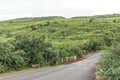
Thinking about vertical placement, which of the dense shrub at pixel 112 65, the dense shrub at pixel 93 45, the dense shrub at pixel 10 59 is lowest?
the dense shrub at pixel 93 45

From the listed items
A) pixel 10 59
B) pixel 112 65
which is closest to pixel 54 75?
pixel 112 65

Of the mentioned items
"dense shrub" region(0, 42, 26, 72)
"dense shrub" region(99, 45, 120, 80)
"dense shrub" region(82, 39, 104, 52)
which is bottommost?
"dense shrub" region(82, 39, 104, 52)

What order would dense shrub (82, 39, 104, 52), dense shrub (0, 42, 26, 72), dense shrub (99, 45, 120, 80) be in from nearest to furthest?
dense shrub (99, 45, 120, 80), dense shrub (0, 42, 26, 72), dense shrub (82, 39, 104, 52)

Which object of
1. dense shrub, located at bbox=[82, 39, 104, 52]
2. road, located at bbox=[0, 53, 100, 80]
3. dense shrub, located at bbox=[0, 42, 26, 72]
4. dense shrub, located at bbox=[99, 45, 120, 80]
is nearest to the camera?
dense shrub, located at bbox=[99, 45, 120, 80]

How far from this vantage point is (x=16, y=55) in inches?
1497

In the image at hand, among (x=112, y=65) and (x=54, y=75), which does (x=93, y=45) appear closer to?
(x=54, y=75)

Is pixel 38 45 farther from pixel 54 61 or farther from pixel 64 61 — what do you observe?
pixel 64 61

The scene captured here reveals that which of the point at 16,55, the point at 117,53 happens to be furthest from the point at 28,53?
the point at 117,53

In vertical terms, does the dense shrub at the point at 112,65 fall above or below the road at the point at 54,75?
above

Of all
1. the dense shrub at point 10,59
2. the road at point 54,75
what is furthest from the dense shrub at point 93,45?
the road at point 54,75

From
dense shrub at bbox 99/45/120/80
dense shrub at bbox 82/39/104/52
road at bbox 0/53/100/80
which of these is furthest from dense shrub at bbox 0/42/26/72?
dense shrub at bbox 82/39/104/52

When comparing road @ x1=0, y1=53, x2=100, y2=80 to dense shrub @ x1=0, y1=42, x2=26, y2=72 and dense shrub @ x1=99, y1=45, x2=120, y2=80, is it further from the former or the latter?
dense shrub @ x1=0, y1=42, x2=26, y2=72

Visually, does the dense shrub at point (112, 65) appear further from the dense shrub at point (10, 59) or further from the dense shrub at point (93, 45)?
the dense shrub at point (93, 45)

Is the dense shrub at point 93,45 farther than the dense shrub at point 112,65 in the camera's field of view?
Yes
